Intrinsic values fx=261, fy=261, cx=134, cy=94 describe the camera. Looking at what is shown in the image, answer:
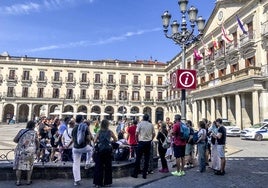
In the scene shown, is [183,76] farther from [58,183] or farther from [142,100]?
[142,100]

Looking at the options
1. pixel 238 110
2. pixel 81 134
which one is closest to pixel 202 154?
pixel 81 134

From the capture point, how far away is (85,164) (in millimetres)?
7027

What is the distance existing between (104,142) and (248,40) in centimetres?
2290

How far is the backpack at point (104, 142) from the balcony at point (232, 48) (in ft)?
79.0

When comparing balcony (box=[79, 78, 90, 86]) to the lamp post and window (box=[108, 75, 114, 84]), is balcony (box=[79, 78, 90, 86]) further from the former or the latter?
the lamp post

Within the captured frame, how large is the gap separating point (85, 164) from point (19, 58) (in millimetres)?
50765

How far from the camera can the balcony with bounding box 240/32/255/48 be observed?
24694mm

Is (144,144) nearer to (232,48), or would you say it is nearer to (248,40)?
(248,40)

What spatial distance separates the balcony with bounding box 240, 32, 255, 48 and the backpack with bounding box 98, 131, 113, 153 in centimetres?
2251

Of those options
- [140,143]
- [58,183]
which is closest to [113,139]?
[140,143]

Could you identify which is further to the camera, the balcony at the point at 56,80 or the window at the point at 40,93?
the balcony at the point at 56,80

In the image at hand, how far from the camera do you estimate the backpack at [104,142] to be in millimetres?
6203

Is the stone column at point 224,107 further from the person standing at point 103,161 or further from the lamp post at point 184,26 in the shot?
the person standing at point 103,161

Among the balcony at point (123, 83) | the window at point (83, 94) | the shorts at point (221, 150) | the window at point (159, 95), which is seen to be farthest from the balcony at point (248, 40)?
the window at point (83, 94)
